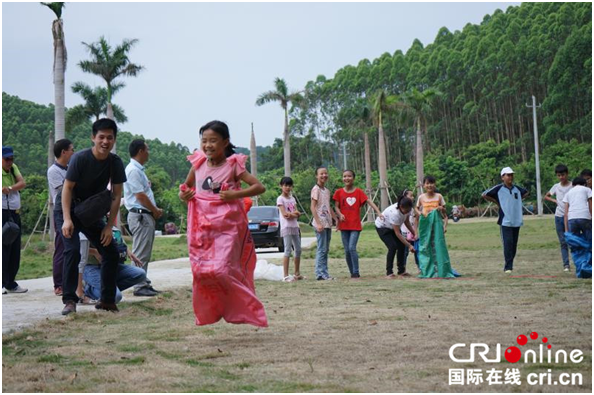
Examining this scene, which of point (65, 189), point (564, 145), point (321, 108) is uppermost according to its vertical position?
point (321, 108)

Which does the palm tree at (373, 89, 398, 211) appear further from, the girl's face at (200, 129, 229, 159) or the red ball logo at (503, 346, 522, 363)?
the red ball logo at (503, 346, 522, 363)

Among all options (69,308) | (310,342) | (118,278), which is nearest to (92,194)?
A: (69,308)

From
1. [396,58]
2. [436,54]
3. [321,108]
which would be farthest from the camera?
[321,108]

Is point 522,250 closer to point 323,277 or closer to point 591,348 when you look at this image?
point 323,277

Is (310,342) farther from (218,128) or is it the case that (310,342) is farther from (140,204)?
(140,204)

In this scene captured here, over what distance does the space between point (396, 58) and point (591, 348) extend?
9900cm

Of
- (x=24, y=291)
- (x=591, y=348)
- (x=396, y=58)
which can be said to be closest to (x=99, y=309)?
(x=24, y=291)

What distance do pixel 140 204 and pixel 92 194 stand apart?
56.2 inches

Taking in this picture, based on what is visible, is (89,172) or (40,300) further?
(40,300)

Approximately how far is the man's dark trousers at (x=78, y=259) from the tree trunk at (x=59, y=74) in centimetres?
1762

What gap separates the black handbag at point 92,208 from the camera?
7.53m

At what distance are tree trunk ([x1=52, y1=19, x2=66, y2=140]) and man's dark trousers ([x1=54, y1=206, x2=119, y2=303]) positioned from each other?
1762 centimetres

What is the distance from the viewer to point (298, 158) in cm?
10681

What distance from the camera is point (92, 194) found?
7.70 m
